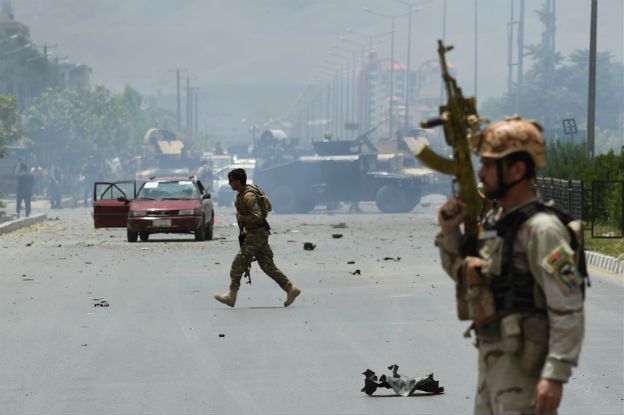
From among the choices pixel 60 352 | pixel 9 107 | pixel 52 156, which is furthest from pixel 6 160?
pixel 60 352

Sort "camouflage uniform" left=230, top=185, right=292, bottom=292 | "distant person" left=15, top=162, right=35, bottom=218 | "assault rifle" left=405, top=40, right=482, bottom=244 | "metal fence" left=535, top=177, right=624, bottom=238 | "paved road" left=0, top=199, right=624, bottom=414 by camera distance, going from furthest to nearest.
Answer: "distant person" left=15, top=162, right=35, bottom=218, "metal fence" left=535, top=177, right=624, bottom=238, "camouflage uniform" left=230, top=185, right=292, bottom=292, "paved road" left=0, top=199, right=624, bottom=414, "assault rifle" left=405, top=40, right=482, bottom=244

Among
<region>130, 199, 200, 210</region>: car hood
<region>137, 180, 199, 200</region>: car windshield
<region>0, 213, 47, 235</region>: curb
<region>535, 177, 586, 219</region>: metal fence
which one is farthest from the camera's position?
<region>0, 213, 47, 235</region>: curb

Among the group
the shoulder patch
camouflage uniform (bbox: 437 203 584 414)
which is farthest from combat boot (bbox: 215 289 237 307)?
the shoulder patch

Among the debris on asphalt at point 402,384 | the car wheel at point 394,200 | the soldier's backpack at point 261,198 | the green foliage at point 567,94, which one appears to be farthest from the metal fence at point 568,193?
the green foliage at point 567,94

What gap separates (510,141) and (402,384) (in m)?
5.71

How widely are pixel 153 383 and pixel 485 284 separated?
5.99 meters

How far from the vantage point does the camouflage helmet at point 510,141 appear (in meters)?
5.52

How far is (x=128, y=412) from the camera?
10008 millimetres

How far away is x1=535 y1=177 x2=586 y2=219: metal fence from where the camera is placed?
29.7 metres

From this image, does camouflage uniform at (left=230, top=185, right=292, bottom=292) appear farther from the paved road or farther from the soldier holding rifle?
the soldier holding rifle

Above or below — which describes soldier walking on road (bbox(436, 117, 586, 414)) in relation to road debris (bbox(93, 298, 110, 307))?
above

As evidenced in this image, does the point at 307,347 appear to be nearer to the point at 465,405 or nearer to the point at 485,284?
the point at 465,405

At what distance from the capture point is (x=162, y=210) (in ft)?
106

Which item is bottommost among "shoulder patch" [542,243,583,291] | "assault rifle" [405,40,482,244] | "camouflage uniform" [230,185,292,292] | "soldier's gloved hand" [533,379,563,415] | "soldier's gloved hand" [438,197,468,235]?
"camouflage uniform" [230,185,292,292]
